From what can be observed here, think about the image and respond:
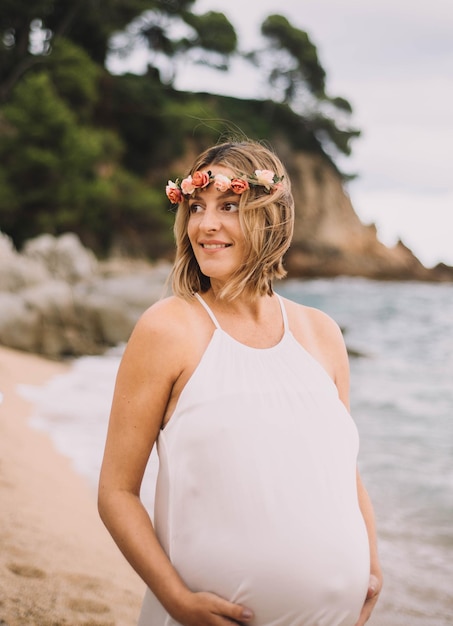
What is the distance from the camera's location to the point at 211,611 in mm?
1498

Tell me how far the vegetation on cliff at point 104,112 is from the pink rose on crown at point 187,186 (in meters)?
15.8

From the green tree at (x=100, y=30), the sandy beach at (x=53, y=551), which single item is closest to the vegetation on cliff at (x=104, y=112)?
the green tree at (x=100, y=30)

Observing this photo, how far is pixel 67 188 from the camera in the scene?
23453 mm

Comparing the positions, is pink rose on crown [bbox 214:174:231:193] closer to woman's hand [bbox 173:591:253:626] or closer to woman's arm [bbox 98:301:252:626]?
woman's arm [bbox 98:301:252:626]

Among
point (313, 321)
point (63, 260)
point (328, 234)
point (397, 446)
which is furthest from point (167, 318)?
point (328, 234)

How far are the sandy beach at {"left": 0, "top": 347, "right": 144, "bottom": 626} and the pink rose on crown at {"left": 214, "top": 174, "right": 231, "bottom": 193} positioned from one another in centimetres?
158

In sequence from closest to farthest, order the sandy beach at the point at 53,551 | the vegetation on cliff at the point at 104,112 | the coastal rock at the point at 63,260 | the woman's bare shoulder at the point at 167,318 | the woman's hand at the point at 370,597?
the woman's bare shoulder at the point at 167,318, the woman's hand at the point at 370,597, the sandy beach at the point at 53,551, the coastal rock at the point at 63,260, the vegetation on cliff at the point at 104,112

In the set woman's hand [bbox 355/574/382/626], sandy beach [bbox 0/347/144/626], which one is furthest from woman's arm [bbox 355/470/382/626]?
sandy beach [bbox 0/347/144/626]

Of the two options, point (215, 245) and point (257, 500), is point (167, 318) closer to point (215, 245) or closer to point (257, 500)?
point (215, 245)

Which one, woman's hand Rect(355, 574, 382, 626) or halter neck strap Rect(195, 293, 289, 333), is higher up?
halter neck strap Rect(195, 293, 289, 333)

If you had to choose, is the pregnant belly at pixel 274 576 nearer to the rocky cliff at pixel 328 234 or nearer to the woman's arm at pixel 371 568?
the woman's arm at pixel 371 568

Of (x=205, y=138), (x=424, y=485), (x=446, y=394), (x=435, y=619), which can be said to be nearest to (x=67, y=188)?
(x=205, y=138)

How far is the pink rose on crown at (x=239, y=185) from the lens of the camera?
1.73 metres

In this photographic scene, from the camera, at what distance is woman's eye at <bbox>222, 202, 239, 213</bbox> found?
1785mm
